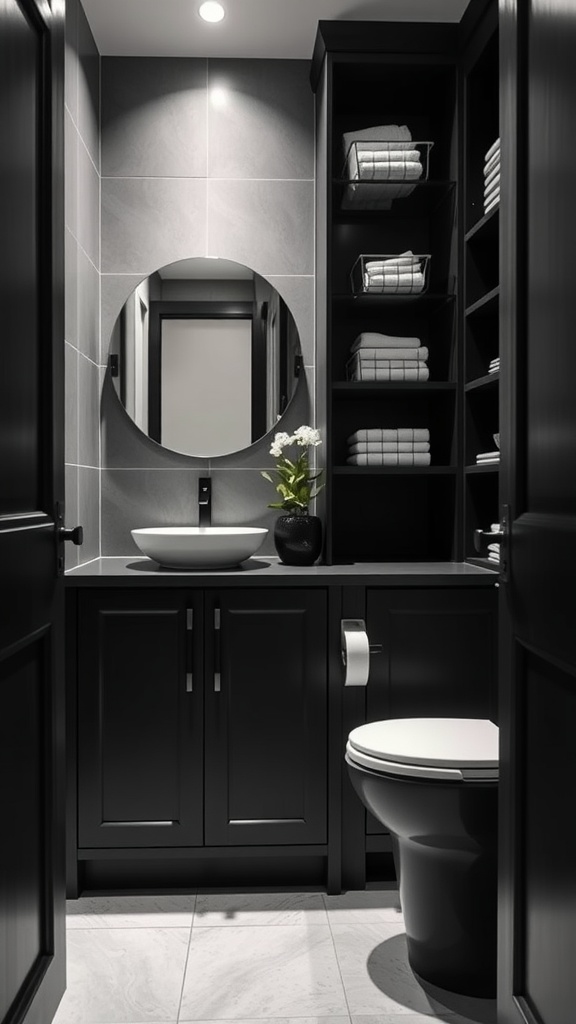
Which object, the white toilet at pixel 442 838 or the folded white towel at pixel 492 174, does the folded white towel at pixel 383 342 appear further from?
the white toilet at pixel 442 838

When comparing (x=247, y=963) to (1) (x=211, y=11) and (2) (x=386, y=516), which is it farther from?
(1) (x=211, y=11)

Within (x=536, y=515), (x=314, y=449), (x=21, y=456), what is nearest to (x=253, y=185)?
(x=314, y=449)

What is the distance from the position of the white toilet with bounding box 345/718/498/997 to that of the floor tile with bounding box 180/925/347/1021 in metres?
0.23

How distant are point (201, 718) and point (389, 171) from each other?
5.83ft

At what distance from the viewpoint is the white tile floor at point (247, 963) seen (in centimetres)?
181

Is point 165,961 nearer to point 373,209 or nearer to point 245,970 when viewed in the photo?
point 245,970

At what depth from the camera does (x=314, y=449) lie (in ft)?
10.1

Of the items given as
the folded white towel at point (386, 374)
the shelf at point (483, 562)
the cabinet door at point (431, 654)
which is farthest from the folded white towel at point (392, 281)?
the cabinet door at point (431, 654)

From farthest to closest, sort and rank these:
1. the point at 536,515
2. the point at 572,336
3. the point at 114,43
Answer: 1. the point at 114,43
2. the point at 536,515
3. the point at 572,336

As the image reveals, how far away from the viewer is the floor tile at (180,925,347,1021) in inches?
71.7

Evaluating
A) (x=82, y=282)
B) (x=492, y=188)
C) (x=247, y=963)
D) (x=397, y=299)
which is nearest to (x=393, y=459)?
(x=397, y=299)

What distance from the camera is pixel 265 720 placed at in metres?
2.43

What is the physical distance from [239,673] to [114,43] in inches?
84.2

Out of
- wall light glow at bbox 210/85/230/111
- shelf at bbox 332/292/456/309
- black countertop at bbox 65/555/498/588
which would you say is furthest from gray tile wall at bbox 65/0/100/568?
shelf at bbox 332/292/456/309
